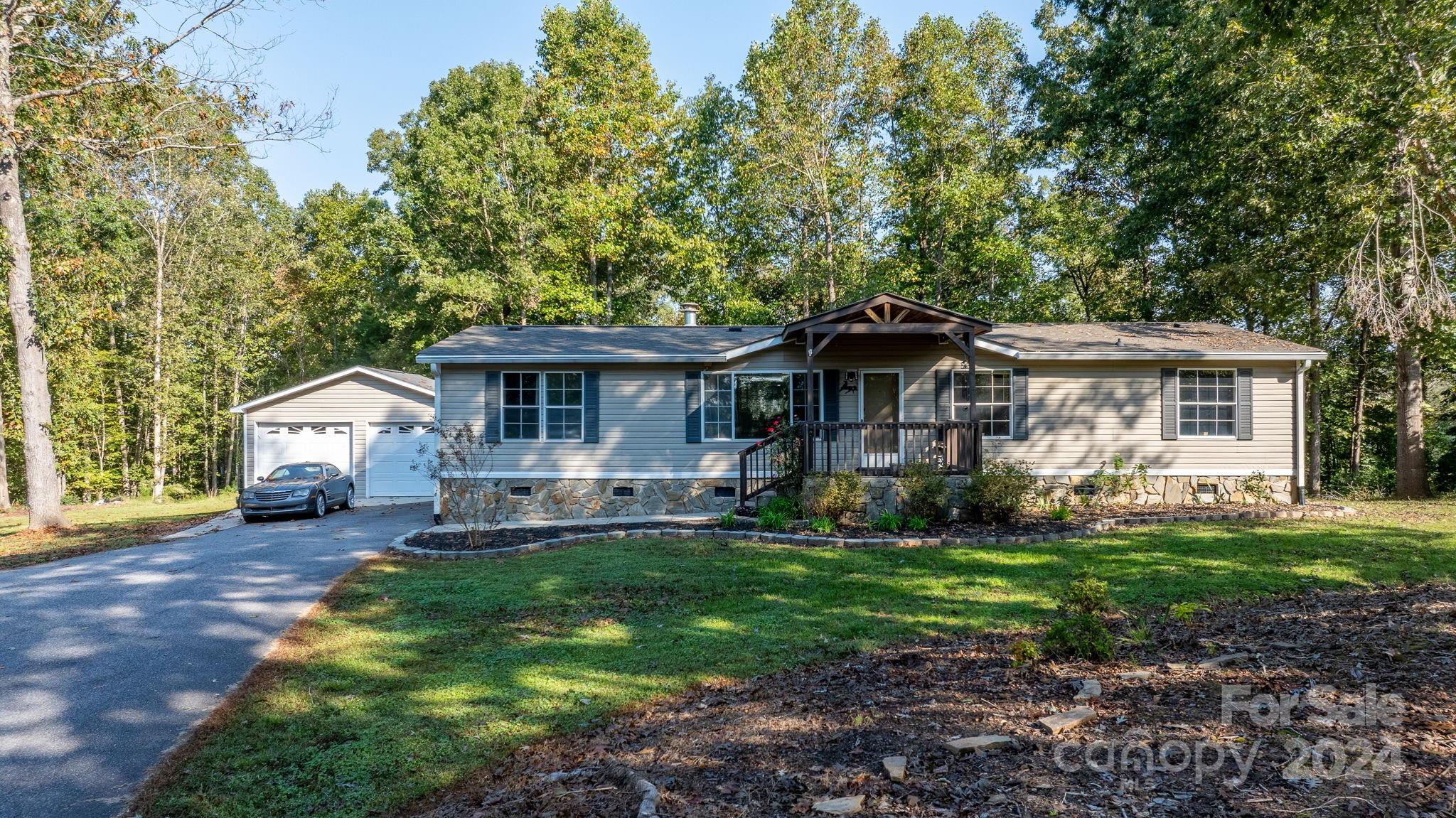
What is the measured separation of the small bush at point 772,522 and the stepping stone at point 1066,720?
21.9ft

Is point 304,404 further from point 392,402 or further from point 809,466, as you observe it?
point 809,466

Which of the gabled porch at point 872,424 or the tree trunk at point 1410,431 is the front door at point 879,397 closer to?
the gabled porch at point 872,424

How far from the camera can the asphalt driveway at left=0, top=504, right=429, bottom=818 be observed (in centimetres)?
361

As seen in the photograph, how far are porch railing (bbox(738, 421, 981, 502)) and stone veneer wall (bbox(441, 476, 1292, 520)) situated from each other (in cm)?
89

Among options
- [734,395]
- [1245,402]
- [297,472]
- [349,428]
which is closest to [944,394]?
[734,395]

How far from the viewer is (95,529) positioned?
13.1m

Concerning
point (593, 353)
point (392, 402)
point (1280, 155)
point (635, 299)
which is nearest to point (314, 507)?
point (392, 402)

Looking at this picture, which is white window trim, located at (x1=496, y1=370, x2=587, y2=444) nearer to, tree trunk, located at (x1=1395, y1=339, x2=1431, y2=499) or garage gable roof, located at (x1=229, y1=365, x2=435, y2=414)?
garage gable roof, located at (x1=229, y1=365, x2=435, y2=414)

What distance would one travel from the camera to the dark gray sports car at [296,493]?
13594mm

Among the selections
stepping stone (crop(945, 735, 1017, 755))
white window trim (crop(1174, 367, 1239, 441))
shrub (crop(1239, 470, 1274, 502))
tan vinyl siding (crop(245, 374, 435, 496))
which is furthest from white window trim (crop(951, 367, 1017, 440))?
tan vinyl siding (crop(245, 374, 435, 496))

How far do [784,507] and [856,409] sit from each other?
3.10m

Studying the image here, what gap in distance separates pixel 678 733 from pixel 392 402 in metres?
15.7

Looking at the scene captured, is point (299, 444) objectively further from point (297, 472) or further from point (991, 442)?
point (991, 442)

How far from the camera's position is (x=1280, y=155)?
14148mm
